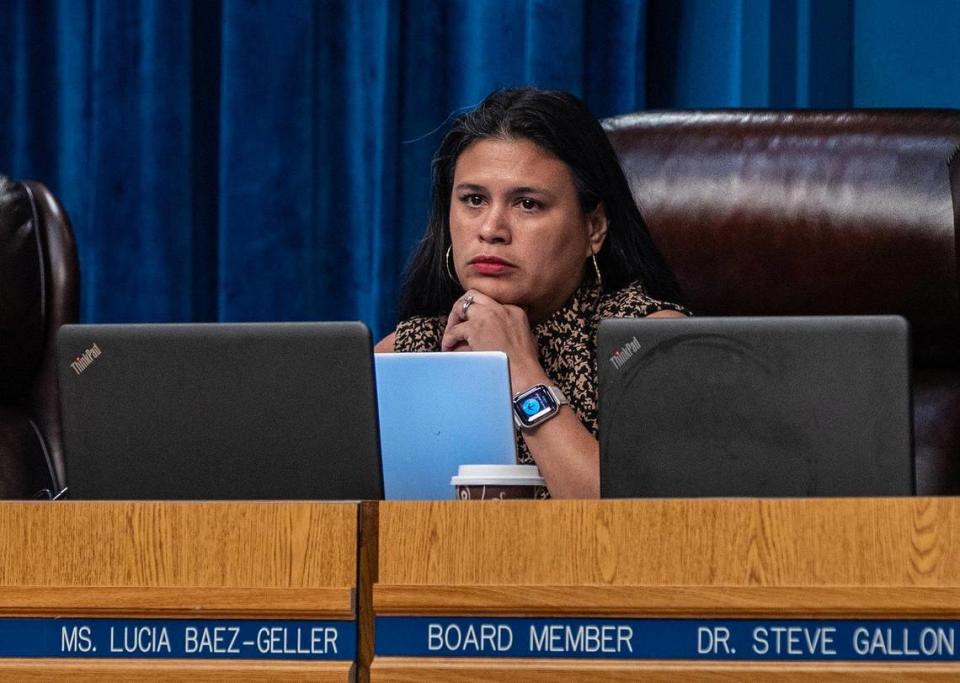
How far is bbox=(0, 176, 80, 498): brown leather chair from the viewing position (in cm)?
183

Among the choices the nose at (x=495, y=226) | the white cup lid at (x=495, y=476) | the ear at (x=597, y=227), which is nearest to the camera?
the white cup lid at (x=495, y=476)

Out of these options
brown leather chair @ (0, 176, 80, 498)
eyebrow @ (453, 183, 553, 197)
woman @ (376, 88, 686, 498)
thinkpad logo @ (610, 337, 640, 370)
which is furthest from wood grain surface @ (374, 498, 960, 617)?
brown leather chair @ (0, 176, 80, 498)

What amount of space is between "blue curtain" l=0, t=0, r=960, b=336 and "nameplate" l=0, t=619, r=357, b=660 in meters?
1.45

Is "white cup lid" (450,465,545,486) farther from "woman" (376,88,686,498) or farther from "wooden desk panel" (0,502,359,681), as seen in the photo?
"woman" (376,88,686,498)

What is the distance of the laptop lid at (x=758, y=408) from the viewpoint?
89cm

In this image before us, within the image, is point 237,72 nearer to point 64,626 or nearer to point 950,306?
point 950,306

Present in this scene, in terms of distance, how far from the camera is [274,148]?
7.52 ft

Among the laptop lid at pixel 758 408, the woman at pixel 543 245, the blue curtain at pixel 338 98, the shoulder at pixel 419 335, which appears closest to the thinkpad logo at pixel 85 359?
the laptop lid at pixel 758 408

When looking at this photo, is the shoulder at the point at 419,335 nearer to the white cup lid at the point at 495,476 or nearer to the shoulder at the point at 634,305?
the shoulder at the point at 634,305

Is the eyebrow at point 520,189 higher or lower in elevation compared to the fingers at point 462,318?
higher

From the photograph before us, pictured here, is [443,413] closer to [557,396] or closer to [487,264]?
[557,396]

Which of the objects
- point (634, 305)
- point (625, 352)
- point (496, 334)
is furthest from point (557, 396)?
point (625, 352)

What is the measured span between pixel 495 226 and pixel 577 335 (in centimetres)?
19

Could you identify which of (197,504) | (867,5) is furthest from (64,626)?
(867,5)
